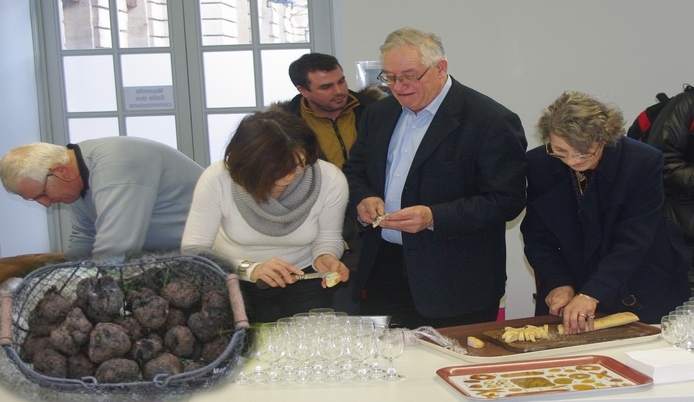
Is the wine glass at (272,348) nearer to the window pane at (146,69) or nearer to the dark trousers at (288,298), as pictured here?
the dark trousers at (288,298)

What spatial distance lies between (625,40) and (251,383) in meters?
3.15

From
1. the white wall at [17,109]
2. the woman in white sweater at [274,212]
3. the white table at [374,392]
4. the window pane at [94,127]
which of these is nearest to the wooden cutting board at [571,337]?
the white table at [374,392]

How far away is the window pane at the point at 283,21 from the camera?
412 cm

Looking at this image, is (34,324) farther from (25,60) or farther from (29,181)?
(25,60)

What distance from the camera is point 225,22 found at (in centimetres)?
414

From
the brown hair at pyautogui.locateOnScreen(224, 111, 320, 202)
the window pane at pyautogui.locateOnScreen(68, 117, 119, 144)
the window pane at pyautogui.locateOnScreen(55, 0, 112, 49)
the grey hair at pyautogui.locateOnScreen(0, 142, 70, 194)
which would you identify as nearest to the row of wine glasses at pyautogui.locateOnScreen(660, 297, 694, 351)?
the brown hair at pyautogui.locateOnScreen(224, 111, 320, 202)

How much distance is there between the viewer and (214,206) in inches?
88.7

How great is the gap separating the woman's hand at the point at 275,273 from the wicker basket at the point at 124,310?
595 mm

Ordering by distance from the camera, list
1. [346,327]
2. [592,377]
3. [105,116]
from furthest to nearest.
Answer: [105,116] < [346,327] < [592,377]

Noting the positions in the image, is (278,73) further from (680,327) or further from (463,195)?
(680,327)

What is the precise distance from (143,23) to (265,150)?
2.45m

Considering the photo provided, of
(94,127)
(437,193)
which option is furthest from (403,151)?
(94,127)

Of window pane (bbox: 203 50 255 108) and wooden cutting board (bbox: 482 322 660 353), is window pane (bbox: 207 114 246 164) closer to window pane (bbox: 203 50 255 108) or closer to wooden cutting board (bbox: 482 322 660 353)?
window pane (bbox: 203 50 255 108)

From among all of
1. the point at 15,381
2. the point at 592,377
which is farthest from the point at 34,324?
the point at 592,377
